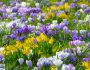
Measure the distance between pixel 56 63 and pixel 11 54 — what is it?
125cm

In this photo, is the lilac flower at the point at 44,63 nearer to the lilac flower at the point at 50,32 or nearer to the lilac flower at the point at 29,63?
the lilac flower at the point at 29,63

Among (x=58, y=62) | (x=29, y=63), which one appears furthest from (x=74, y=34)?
(x=58, y=62)

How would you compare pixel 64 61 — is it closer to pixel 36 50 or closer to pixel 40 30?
pixel 36 50

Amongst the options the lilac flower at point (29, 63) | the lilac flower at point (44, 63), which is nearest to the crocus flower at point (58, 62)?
the lilac flower at point (44, 63)

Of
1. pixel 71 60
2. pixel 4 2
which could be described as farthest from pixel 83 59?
pixel 4 2

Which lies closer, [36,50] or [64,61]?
[64,61]

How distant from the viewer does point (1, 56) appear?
20.9ft

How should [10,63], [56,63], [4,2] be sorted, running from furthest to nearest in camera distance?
[4,2] < [10,63] < [56,63]

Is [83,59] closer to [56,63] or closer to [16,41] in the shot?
[56,63]

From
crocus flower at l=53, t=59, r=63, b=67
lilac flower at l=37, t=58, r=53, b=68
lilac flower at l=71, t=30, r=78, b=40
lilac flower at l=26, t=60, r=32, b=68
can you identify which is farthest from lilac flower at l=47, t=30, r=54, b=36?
crocus flower at l=53, t=59, r=63, b=67

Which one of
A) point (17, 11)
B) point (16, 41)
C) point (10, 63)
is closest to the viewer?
point (10, 63)

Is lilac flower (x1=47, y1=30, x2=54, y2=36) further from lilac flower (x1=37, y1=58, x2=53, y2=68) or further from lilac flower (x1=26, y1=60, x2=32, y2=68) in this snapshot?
lilac flower (x1=37, y1=58, x2=53, y2=68)

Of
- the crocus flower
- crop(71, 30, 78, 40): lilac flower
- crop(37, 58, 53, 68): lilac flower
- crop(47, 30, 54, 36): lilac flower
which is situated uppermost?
the crocus flower

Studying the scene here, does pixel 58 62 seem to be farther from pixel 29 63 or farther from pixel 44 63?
pixel 29 63
